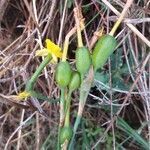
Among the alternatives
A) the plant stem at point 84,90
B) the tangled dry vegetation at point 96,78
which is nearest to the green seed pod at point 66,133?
the plant stem at point 84,90

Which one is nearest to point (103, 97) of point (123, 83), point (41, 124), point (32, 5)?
point (123, 83)

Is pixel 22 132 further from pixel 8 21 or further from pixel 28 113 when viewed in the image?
pixel 8 21

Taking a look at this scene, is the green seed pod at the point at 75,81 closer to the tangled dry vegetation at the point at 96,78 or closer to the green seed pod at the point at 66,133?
the green seed pod at the point at 66,133

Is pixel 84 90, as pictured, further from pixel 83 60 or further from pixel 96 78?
pixel 96 78

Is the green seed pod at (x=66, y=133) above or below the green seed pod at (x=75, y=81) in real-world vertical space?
below

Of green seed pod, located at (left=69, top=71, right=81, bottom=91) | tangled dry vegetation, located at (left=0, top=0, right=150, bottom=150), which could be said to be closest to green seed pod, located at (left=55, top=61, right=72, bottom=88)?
green seed pod, located at (left=69, top=71, right=81, bottom=91)

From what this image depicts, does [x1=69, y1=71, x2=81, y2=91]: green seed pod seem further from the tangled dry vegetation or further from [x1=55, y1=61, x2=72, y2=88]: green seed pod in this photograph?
the tangled dry vegetation

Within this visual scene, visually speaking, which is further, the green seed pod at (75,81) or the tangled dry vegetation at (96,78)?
the tangled dry vegetation at (96,78)

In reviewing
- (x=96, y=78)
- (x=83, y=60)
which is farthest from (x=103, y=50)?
(x=96, y=78)
